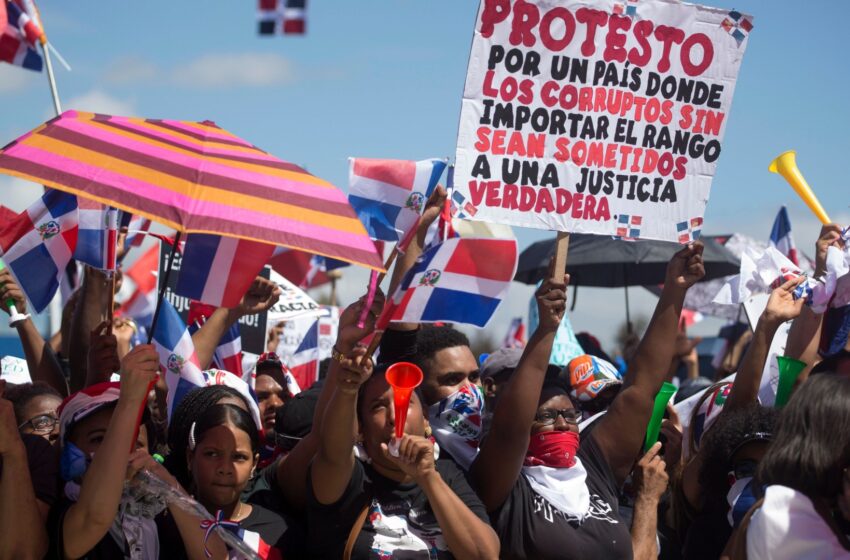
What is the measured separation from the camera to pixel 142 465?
3553 mm

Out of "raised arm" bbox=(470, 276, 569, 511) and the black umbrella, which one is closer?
"raised arm" bbox=(470, 276, 569, 511)

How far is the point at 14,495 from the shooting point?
3188 mm

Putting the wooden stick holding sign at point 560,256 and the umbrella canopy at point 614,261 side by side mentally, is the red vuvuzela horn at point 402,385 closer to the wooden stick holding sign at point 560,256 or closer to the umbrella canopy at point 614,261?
the wooden stick holding sign at point 560,256

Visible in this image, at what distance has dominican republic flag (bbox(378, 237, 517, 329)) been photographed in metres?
3.97

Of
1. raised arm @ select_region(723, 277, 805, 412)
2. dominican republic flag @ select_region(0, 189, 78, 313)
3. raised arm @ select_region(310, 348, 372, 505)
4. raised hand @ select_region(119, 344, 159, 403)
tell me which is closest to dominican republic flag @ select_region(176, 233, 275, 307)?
dominican republic flag @ select_region(0, 189, 78, 313)

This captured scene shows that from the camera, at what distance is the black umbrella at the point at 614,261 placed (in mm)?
9414

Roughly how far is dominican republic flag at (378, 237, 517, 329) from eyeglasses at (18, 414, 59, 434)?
66.6 inches

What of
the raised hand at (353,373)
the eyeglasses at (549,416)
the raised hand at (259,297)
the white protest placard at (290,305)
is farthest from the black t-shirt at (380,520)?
the white protest placard at (290,305)

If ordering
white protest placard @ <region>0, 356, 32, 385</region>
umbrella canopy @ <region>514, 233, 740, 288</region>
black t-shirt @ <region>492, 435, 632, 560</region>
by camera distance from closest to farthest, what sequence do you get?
1. black t-shirt @ <region>492, 435, 632, 560</region>
2. white protest placard @ <region>0, 356, 32, 385</region>
3. umbrella canopy @ <region>514, 233, 740, 288</region>

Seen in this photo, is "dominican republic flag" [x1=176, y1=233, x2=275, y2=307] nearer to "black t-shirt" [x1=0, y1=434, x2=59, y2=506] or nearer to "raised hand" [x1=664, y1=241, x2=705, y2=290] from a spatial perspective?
"black t-shirt" [x1=0, y1=434, x2=59, y2=506]

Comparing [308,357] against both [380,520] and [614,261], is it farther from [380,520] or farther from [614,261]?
[380,520]

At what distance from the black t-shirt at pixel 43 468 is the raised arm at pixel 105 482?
0.71 ft

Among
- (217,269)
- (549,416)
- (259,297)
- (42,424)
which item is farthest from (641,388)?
(42,424)

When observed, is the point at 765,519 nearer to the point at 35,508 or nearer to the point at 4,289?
the point at 35,508
